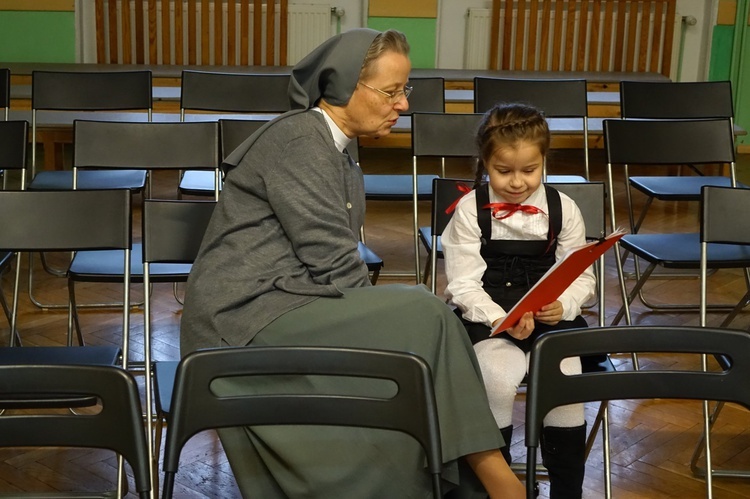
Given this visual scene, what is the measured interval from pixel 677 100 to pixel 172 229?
299cm

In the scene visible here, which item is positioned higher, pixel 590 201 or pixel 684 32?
pixel 684 32

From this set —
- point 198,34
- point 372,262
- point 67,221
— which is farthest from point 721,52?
point 67,221

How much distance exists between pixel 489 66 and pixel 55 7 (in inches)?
134

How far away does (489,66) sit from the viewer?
809cm

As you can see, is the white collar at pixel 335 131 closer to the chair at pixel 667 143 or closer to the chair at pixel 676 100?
the chair at pixel 667 143

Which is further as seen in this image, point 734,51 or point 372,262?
point 734,51

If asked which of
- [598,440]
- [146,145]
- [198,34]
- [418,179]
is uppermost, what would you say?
[198,34]

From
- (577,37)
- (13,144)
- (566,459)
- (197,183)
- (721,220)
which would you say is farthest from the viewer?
(577,37)

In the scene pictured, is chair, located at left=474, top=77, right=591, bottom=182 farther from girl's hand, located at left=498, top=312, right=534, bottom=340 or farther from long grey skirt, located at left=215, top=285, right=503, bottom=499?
long grey skirt, located at left=215, top=285, right=503, bottom=499

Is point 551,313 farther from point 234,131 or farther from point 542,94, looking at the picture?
point 542,94

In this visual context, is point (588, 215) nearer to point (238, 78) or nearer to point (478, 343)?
point (478, 343)

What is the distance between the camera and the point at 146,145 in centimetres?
392

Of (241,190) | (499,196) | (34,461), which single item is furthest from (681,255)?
(34,461)

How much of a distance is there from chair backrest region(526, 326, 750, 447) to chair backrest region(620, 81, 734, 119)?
3.16 metres
